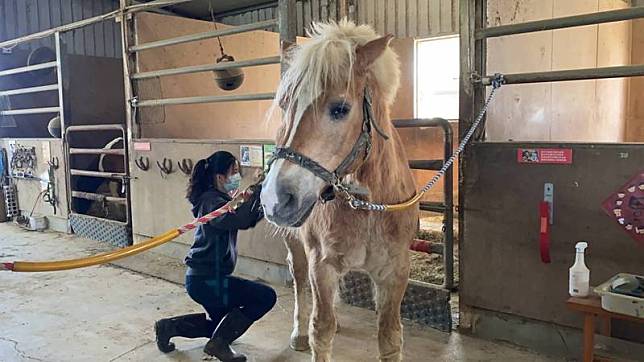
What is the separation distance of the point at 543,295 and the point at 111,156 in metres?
3.93

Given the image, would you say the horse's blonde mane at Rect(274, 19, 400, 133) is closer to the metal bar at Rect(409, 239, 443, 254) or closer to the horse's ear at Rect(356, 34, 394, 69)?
the horse's ear at Rect(356, 34, 394, 69)

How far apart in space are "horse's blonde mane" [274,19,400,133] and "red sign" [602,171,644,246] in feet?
3.57

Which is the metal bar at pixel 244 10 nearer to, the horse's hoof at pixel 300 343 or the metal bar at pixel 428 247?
the metal bar at pixel 428 247

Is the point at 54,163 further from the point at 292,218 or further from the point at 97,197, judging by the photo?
the point at 292,218

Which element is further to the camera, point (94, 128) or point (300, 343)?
point (94, 128)

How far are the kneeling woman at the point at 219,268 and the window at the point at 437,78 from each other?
418cm

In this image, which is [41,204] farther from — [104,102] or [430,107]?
[430,107]

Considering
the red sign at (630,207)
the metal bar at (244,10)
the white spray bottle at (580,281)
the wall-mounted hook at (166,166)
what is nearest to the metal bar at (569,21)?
the red sign at (630,207)

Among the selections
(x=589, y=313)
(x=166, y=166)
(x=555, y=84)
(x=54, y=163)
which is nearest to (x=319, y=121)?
(x=589, y=313)

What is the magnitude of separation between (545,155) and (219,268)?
144cm

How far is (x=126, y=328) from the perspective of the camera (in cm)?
258

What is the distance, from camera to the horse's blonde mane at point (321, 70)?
4.37 ft

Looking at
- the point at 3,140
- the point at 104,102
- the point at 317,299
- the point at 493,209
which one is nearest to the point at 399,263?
the point at 317,299

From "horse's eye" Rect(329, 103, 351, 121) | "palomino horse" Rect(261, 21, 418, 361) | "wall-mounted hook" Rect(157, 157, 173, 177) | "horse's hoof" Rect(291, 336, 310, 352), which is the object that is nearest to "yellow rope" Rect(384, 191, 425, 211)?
"palomino horse" Rect(261, 21, 418, 361)
